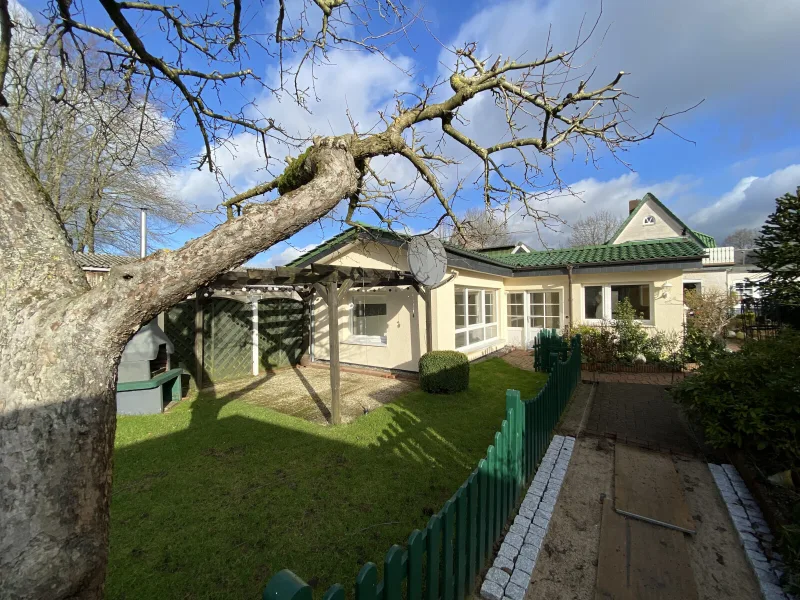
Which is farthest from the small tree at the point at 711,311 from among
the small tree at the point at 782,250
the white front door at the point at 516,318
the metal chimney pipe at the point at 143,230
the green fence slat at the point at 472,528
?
the metal chimney pipe at the point at 143,230

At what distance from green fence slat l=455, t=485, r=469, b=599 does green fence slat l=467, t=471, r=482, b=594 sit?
6cm

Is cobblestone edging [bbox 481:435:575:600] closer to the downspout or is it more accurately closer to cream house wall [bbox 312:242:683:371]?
cream house wall [bbox 312:242:683:371]

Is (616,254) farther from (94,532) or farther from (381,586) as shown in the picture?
(94,532)

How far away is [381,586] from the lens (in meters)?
1.48

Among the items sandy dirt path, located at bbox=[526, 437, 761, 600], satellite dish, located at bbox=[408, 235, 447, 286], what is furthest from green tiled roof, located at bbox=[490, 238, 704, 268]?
sandy dirt path, located at bbox=[526, 437, 761, 600]

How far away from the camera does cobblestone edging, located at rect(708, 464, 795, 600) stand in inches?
93.5

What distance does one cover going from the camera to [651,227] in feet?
64.5

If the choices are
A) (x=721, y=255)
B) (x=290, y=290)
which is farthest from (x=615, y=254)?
(x=721, y=255)

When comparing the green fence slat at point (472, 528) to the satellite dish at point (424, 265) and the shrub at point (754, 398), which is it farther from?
the satellite dish at point (424, 265)

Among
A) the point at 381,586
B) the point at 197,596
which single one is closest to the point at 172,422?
the point at 197,596

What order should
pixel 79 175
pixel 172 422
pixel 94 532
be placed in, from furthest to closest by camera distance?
pixel 79 175
pixel 172 422
pixel 94 532

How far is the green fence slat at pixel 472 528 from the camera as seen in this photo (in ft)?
7.40

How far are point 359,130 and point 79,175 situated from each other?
51.0 feet

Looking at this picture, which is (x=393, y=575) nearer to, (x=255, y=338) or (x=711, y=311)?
(x=255, y=338)
